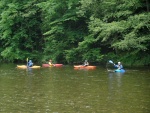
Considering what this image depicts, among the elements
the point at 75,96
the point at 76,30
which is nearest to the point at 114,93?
the point at 75,96

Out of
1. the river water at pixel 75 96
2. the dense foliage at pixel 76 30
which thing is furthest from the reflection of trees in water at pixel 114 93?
the dense foliage at pixel 76 30

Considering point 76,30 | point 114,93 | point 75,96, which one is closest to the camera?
point 75,96

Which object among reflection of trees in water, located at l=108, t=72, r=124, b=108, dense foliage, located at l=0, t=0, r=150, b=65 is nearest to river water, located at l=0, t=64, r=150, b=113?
reflection of trees in water, located at l=108, t=72, r=124, b=108

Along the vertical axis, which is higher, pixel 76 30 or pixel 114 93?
pixel 76 30

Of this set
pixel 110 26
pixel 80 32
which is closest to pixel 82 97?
pixel 110 26

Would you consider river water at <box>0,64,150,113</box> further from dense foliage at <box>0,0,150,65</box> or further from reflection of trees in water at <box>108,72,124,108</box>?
dense foliage at <box>0,0,150,65</box>

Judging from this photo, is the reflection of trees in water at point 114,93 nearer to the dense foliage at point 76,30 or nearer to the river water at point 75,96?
the river water at point 75,96

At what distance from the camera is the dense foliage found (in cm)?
3631

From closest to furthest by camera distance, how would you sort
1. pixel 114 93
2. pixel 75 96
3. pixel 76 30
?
pixel 75 96
pixel 114 93
pixel 76 30

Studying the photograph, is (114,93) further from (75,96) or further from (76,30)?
(76,30)

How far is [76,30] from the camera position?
45.5 m

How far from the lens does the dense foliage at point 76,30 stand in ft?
119

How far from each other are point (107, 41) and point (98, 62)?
327 centimetres

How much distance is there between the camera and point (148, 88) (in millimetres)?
21344
